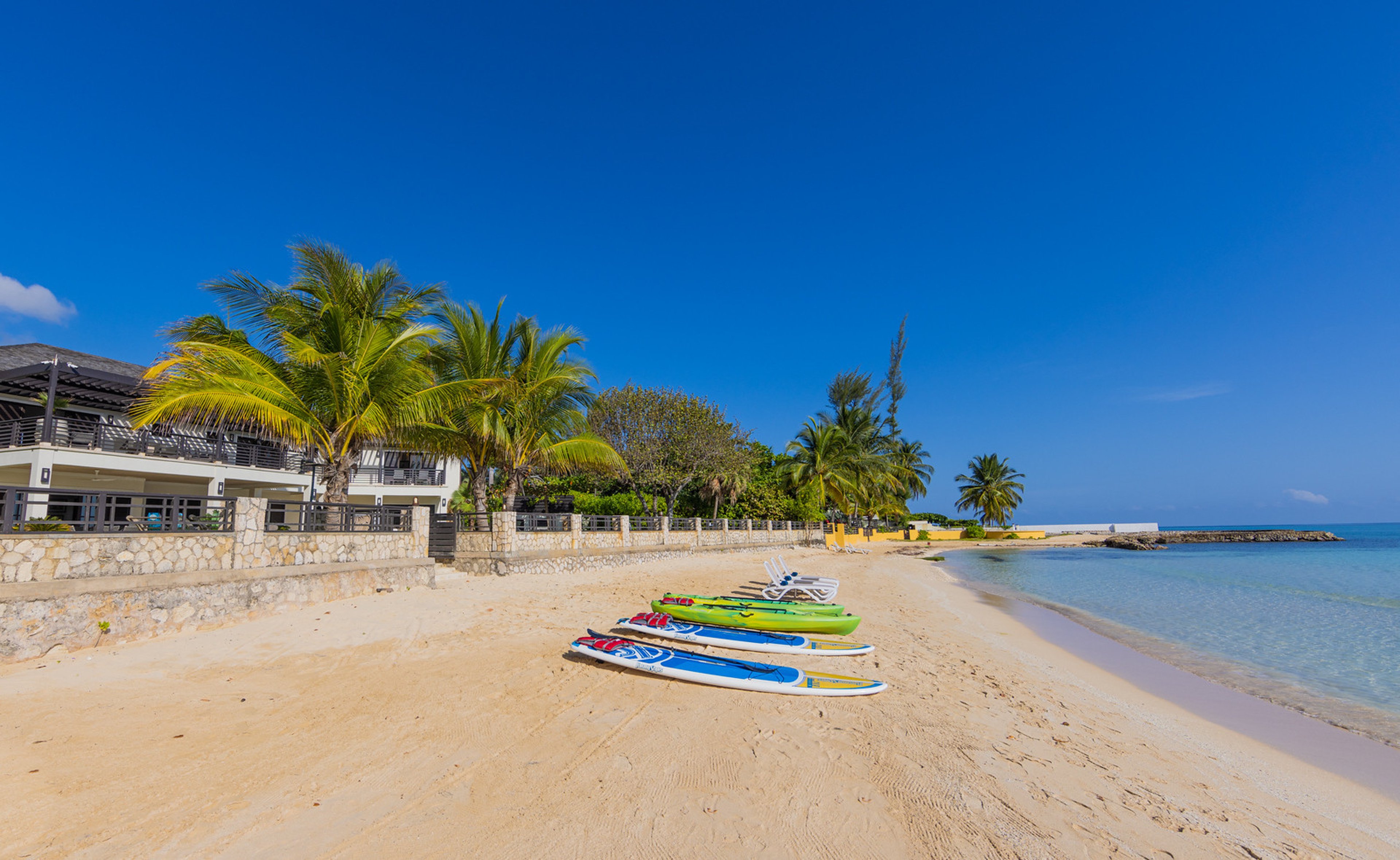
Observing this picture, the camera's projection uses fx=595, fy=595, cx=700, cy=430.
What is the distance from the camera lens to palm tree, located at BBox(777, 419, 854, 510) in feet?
122

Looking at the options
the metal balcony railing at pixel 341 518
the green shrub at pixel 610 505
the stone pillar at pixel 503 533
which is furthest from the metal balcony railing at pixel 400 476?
the metal balcony railing at pixel 341 518

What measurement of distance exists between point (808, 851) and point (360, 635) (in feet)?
24.7

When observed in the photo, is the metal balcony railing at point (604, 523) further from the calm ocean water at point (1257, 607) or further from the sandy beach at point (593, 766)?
the calm ocean water at point (1257, 607)

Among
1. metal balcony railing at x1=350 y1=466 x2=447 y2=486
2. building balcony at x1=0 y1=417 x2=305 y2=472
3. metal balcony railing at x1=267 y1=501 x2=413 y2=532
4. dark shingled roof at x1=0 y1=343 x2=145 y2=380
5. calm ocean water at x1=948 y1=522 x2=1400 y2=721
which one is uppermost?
dark shingled roof at x1=0 y1=343 x2=145 y2=380

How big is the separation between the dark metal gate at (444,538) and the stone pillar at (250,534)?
6.94 metres

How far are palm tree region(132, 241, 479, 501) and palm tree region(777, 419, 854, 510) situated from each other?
2647 cm

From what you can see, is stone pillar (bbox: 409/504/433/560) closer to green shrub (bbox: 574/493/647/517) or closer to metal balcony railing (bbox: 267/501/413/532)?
metal balcony railing (bbox: 267/501/413/532)

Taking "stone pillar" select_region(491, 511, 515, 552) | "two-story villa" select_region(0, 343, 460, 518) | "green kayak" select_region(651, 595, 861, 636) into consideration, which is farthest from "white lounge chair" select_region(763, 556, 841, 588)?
"two-story villa" select_region(0, 343, 460, 518)

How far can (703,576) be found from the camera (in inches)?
741

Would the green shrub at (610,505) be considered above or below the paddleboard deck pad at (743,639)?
above

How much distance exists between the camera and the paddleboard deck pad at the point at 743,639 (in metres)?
8.20

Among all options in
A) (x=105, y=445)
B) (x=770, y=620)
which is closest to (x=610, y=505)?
(x=105, y=445)

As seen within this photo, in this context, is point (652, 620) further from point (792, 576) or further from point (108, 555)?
point (792, 576)

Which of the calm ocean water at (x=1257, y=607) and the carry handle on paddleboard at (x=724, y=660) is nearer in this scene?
the carry handle on paddleboard at (x=724, y=660)
